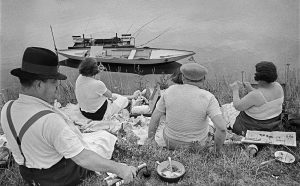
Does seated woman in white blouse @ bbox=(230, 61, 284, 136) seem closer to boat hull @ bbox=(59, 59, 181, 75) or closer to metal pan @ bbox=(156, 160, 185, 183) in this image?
metal pan @ bbox=(156, 160, 185, 183)

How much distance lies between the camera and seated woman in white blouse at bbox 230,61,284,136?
397 centimetres

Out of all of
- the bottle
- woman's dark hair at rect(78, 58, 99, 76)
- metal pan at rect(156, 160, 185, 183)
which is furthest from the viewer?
woman's dark hair at rect(78, 58, 99, 76)

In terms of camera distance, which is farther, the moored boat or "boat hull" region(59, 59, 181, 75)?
"boat hull" region(59, 59, 181, 75)

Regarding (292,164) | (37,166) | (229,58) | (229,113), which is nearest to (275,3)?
(229,58)

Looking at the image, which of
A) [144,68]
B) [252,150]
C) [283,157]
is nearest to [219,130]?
[252,150]

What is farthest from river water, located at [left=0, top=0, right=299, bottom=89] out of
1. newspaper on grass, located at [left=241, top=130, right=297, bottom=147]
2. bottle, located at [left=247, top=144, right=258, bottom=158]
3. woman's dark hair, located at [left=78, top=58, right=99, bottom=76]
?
bottle, located at [left=247, top=144, right=258, bottom=158]

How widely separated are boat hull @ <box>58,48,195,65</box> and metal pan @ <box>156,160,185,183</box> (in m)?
11.8

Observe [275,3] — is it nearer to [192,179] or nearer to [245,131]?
[245,131]

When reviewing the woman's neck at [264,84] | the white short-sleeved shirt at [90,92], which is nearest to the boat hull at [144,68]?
the white short-sleeved shirt at [90,92]

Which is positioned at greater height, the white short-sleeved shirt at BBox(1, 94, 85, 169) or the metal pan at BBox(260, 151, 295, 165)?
the white short-sleeved shirt at BBox(1, 94, 85, 169)

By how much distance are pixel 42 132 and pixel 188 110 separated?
1.75 metres

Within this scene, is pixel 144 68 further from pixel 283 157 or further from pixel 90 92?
pixel 283 157

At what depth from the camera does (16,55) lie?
17.9 m

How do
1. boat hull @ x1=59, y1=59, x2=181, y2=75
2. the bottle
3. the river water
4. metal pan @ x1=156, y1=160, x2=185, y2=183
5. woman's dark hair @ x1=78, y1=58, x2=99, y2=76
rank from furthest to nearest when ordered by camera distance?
the river water < boat hull @ x1=59, y1=59, x2=181, y2=75 < woman's dark hair @ x1=78, y1=58, x2=99, y2=76 < the bottle < metal pan @ x1=156, y1=160, x2=185, y2=183
